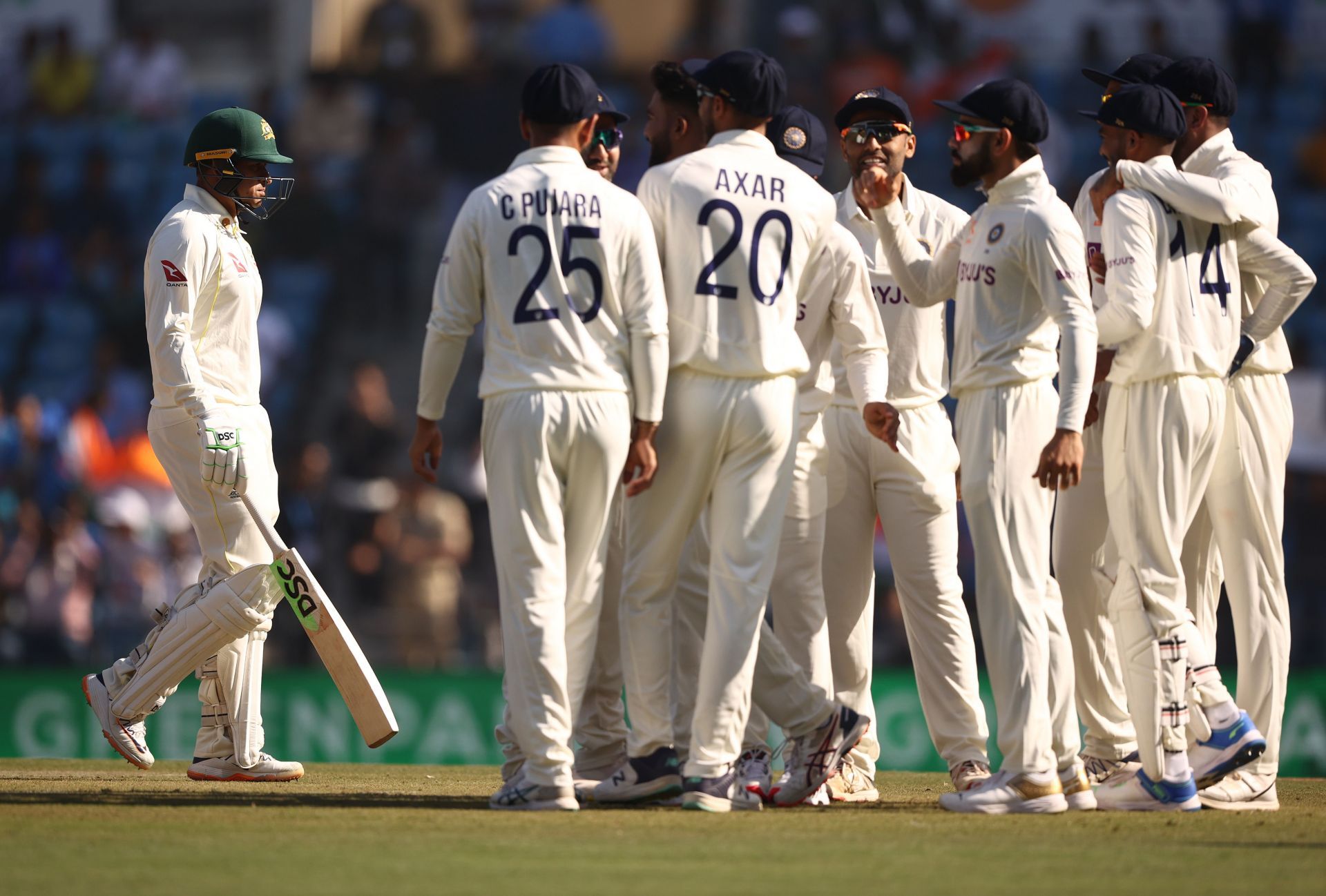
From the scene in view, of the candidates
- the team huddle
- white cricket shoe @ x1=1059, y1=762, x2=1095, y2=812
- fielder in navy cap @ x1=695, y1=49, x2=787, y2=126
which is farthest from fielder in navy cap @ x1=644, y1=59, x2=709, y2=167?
white cricket shoe @ x1=1059, y1=762, x2=1095, y2=812

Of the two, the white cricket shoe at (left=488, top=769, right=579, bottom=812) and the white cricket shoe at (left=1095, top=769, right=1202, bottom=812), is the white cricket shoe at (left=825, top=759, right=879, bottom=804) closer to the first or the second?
the white cricket shoe at (left=1095, top=769, right=1202, bottom=812)

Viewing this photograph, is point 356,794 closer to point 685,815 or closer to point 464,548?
point 685,815

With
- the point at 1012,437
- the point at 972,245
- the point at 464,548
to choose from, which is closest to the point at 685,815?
the point at 1012,437

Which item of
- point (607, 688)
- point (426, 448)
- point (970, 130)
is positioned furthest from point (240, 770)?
point (970, 130)

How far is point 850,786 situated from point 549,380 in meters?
2.06

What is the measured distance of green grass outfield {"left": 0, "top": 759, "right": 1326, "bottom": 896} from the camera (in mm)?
4922

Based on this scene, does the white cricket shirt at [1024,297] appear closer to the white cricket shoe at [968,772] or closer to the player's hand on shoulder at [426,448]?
the white cricket shoe at [968,772]

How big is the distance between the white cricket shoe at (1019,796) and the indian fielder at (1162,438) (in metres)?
0.42

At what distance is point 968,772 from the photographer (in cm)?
699

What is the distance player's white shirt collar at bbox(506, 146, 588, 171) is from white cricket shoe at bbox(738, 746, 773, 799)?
2.21 metres

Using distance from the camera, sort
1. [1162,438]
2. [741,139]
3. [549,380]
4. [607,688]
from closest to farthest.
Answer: [549,380] → [741,139] → [1162,438] → [607,688]

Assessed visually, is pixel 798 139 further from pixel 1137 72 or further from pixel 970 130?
pixel 1137 72

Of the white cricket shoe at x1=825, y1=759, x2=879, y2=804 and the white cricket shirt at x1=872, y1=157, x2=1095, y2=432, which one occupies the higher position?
the white cricket shirt at x1=872, y1=157, x2=1095, y2=432

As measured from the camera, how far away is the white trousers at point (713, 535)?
640 cm
